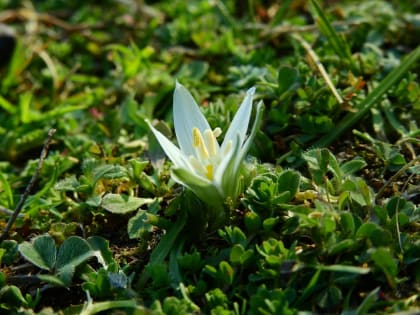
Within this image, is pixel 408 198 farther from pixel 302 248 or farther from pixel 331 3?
pixel 331 3

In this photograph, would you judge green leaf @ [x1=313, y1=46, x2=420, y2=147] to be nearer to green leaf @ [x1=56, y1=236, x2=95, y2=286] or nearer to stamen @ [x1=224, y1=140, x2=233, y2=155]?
stamen @ [x1=224, y1=140, x2=233, y2=155]

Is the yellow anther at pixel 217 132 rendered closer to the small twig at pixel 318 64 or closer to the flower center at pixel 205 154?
the flower center at pixel 205 154

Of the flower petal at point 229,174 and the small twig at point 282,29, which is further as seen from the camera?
the small twig at point 282,29

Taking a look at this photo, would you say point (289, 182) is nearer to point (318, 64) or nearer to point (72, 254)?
point (72, 254)

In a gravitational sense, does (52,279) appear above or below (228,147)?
below

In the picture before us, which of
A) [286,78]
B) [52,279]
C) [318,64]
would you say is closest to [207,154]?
[52,279]

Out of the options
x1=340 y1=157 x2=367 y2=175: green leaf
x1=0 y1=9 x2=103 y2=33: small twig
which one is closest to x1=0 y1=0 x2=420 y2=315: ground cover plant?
x1=340 y1=157 x2=367 y2=175: green leaf

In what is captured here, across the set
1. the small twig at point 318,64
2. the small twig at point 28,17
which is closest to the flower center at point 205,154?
the small twig at point 318,64
